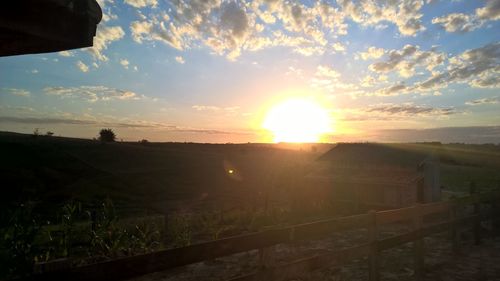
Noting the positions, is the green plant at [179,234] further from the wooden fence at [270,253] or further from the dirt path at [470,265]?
the dirt path at [470,265]

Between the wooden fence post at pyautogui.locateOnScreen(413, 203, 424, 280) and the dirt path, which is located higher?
the wooden fence post at pyautogui.locateOnScreen(413, 203, 424, 280)

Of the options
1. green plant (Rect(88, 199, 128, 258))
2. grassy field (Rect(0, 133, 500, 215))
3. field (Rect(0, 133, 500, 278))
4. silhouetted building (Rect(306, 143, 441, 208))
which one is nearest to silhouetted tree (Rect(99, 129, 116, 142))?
field (Rect(0, 133, 500, 278))

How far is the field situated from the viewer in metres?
10.7

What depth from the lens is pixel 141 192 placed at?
3759 centimetres

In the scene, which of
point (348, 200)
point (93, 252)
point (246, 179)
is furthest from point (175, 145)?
point (93, 252)

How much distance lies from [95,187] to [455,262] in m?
32.5

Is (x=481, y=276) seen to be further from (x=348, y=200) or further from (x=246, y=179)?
(x=246, y=179)

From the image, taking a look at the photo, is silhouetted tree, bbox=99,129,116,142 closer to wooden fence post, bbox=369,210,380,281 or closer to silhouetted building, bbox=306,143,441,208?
silhouetted building, bbox=306,143,441,208

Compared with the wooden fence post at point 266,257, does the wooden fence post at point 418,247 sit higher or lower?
lower

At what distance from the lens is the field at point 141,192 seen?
10659 millimetres

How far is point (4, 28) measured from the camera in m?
2.78

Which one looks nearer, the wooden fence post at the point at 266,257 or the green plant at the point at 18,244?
the wooden fence post at the point at 266,257

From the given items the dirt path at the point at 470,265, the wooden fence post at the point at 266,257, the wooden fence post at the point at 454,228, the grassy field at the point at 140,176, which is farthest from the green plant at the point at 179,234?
the grassy field at the point at 140,176

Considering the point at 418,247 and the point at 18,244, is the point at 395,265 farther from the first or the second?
the point at 18,244
